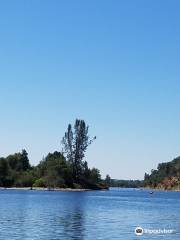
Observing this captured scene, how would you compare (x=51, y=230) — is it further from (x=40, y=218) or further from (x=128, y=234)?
(x=40, y=218)

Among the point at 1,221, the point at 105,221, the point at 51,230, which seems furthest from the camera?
the point at 105,221

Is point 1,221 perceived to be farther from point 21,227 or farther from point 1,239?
point 1,239

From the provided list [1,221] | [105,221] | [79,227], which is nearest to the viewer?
[79,227]

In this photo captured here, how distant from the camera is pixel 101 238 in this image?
5041 cm

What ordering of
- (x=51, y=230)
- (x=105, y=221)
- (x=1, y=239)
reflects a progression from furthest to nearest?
(x=105, y=221) → (x=51, y=230) → (x=1, y=239)

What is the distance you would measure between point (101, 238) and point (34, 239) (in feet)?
19.8

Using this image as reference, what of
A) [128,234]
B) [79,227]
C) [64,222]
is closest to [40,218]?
[64,222]

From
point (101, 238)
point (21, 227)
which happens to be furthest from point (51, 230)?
point (101, 238)

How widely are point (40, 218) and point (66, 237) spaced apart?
2079 centimetres

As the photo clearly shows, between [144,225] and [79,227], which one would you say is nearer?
[79,227]

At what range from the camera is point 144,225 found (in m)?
66.3

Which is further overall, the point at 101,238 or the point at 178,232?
the point at 178,232

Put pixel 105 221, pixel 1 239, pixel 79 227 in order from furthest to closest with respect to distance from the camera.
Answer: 1. pixel 105 221
2. pixel 79 227
3. pixel 1 239

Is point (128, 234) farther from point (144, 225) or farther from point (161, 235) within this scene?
point (144, 225)
